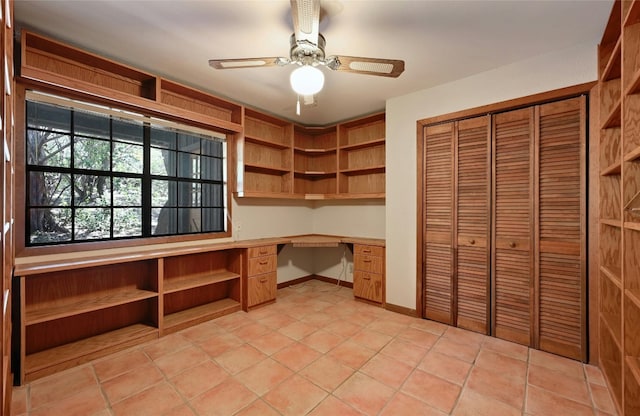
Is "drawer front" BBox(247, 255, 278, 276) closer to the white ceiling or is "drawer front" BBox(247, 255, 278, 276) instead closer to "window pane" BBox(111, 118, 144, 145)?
"window pane" BBox(111, 118, 144, 145)

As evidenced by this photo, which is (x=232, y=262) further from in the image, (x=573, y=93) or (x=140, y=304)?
(x=573, y=93)

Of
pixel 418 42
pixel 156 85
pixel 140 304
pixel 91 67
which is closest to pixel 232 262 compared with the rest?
pixel 140 304

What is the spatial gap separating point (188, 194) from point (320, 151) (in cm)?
198

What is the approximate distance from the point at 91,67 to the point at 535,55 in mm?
4045

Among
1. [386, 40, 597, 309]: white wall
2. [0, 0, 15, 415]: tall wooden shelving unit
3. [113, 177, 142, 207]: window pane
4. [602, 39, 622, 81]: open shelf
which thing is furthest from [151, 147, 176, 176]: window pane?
[602, 39, 622, 81]: open shelf

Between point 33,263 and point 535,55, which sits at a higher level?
point 535,55

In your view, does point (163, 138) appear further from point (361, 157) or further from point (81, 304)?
point (361, 157)

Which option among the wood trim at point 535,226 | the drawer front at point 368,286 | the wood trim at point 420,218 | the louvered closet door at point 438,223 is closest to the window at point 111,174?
the drawer front at point 368,286

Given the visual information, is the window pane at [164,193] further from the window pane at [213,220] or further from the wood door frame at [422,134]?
the wood door frame at [422,134]

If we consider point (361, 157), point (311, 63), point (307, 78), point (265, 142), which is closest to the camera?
point (307, 78)

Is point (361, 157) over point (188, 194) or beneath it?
over

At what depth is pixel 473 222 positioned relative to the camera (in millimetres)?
2875

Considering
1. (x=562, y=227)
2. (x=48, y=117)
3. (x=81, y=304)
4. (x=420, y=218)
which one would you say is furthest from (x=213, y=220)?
(x=562, y=227)

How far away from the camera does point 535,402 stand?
1843 millimetres
